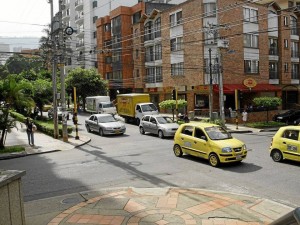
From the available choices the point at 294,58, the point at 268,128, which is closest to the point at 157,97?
the point at 294,58

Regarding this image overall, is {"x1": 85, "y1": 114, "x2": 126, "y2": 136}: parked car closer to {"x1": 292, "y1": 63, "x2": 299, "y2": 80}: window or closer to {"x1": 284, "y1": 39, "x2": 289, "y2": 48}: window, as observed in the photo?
{"x1": 284, "y1": 39, "x2": 289, "y2": 48}: window

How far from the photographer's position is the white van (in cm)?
4191

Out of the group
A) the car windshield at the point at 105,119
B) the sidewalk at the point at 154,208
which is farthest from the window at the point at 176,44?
the sidewalk at the point at 154,208

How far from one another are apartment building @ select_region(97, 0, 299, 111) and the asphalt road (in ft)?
61.1

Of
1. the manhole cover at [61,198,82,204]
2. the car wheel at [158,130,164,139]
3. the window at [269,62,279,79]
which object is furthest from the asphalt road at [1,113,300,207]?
the window at [269,62,279,79]

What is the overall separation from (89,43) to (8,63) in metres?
35.5

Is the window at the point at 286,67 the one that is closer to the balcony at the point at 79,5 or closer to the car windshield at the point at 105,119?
the car windshield at the point at 105,119

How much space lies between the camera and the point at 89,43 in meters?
76.9

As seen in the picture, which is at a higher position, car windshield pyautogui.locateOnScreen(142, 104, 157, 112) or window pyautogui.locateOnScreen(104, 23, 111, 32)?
window pyautogui.locateOnScreen(104, 23, 111, 32)

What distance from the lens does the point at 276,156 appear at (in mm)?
15109

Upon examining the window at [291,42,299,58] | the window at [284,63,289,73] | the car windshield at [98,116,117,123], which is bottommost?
the car windshield at [98,116,117,123]

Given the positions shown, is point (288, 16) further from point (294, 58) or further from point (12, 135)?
point (12, 135)

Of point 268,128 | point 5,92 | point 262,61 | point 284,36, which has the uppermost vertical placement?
point 284,36

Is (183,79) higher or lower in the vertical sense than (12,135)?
higher
